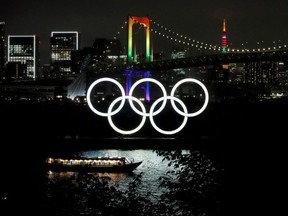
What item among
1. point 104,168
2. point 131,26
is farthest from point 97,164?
point 131,26

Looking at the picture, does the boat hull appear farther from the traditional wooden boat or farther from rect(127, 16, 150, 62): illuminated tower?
rect(127, 16, 150, 62): illuminated tower

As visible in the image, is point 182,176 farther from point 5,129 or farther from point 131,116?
point 131,116

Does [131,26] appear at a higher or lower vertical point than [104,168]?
higher

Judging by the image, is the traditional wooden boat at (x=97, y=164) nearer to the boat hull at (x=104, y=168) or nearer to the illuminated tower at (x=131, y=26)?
the boat hull at (x=104, y=168)

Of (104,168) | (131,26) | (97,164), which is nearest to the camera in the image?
(104,168)

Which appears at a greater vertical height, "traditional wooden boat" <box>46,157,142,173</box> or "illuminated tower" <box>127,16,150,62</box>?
"illuminated tower" <box>127,16,150,62</box>

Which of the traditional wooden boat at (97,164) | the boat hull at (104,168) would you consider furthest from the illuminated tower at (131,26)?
the boat hull at (104,168)

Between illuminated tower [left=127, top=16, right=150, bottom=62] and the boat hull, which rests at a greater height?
illuminated tower [left=127, top=16, right=150, bottom=62]

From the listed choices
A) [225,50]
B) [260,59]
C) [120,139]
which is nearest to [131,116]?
[120,139]

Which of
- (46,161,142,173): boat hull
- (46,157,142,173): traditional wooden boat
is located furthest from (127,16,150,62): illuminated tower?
(46,161,142,173): boat hull

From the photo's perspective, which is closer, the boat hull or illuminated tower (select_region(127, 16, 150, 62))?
the boat hull

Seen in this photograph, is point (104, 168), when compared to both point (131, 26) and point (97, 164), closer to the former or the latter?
point (97, 164)
